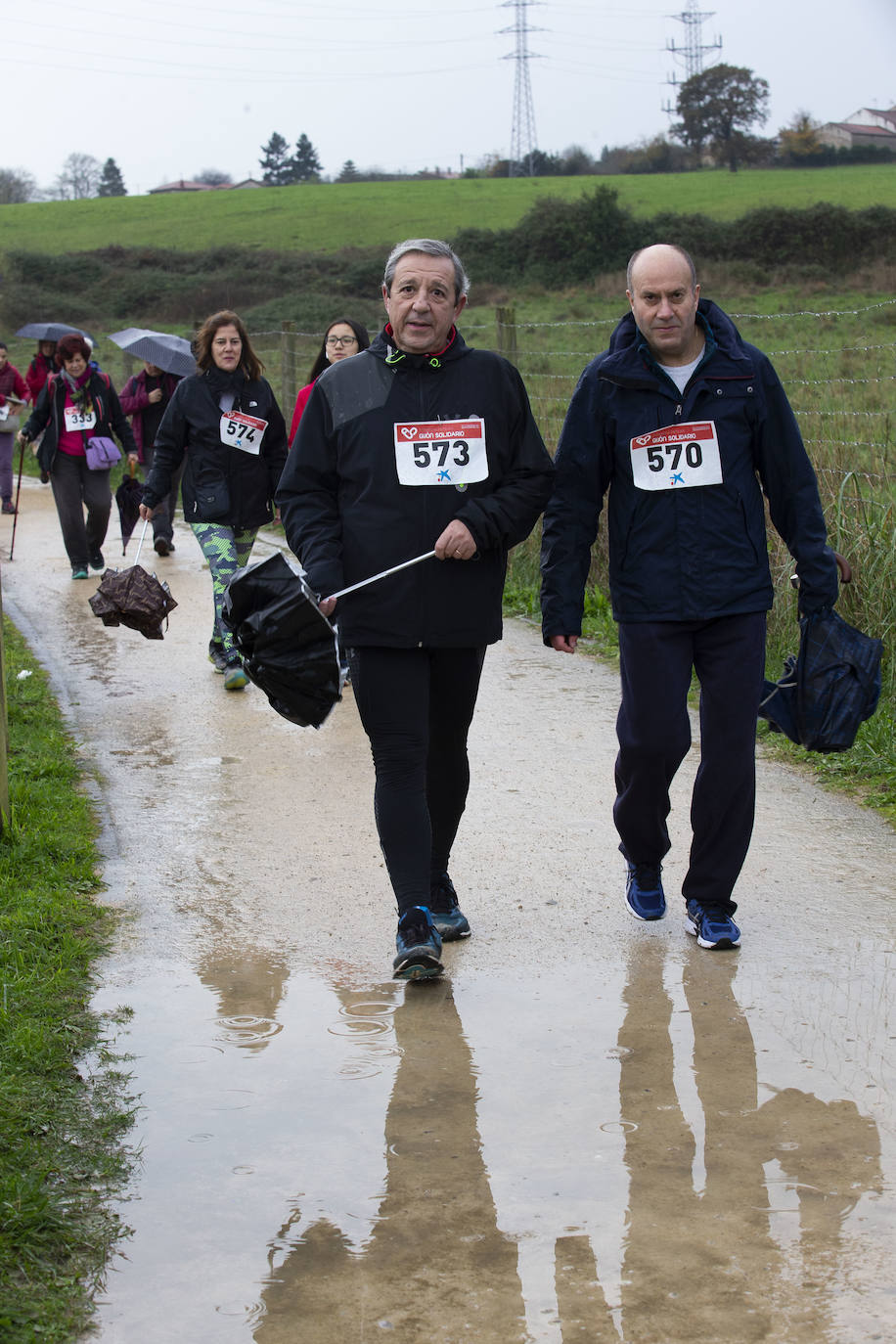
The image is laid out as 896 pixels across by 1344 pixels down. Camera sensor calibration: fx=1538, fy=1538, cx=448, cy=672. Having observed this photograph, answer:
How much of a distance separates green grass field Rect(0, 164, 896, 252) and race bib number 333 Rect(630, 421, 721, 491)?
48.4m

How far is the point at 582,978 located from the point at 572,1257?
55.2 inches

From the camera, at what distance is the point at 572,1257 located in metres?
2.84

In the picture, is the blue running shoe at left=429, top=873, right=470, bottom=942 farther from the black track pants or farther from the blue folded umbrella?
the blue folded umbrella

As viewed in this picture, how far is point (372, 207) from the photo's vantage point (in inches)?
2687

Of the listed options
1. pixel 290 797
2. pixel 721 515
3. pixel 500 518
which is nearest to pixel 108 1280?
pixel 500 518

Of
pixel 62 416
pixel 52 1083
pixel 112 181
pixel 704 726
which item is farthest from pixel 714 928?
pixel 112 181

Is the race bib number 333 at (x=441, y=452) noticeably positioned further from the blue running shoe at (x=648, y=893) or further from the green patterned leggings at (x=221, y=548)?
the green patterned leggings at (x=221, y=548)

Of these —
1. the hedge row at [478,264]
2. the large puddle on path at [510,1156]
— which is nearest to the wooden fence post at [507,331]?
the large puddle on path at [510,1156]

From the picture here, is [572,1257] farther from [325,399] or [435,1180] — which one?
[325,399]

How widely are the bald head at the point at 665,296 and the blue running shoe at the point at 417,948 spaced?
1688 mm

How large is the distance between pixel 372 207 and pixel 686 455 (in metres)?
67.2

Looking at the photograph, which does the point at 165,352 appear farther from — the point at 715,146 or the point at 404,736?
the point at 715,146

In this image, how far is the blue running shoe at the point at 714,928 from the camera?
4.37 meters

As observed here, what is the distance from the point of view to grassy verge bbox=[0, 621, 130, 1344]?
278cm
